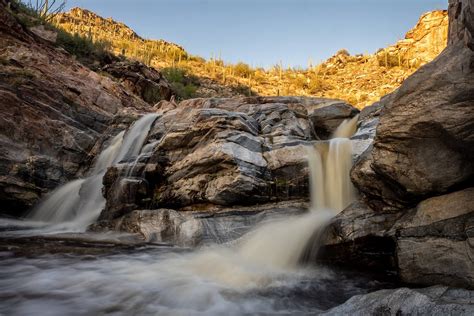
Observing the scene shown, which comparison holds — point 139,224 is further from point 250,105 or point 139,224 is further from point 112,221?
point 250,105

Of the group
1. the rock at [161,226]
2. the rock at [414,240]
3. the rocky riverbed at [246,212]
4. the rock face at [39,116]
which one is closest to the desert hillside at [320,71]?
the rock face at [39,116]

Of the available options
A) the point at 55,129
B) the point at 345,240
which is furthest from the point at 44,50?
the point at 345,240

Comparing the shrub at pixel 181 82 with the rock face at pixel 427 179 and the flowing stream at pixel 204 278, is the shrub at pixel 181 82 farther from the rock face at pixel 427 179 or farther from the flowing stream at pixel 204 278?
the rock face at pixel 427 179

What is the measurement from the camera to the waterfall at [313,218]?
5.04m

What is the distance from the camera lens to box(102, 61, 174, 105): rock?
1734 centimetres

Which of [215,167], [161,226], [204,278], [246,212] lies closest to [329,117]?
[215,167]

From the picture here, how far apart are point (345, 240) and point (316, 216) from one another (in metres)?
1.27

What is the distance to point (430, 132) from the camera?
3.79 metres

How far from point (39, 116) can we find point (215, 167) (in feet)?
19.6

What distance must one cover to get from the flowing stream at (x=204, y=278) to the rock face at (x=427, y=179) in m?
0.55

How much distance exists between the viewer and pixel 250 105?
10312 millimetres

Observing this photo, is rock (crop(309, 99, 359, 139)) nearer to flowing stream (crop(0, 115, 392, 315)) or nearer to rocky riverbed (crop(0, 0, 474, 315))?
rocky riverbed (crop(0, 0, 474, 315))

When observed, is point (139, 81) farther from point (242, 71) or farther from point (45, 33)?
point (242, 71)

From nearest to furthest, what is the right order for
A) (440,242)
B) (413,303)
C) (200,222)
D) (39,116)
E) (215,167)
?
(413,303) < (440,242) < (200,222) < (215,167) < (39,116)
